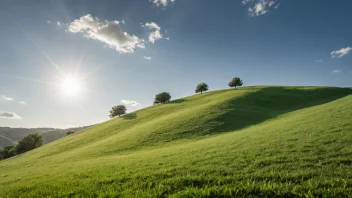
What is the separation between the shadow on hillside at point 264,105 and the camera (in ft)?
146

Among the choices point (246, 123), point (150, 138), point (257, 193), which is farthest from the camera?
point (246, 123)

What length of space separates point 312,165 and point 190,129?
106 ft

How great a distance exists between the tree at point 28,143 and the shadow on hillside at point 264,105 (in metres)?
107

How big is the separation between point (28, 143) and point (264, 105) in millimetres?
118123

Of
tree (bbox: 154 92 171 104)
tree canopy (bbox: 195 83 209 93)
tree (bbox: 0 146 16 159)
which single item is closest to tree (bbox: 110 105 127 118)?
tree (bbox: 154 92 171 104)

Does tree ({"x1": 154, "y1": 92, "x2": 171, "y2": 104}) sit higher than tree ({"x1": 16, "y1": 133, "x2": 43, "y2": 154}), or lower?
higher

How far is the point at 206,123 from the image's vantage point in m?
44.7

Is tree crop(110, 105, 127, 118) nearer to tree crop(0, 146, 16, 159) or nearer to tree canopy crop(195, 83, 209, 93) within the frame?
tree canopy crop(195, 83, 209, 93)

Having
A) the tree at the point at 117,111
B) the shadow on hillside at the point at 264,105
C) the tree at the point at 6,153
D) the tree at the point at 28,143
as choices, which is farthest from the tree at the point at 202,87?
the tree at the point at 6,153

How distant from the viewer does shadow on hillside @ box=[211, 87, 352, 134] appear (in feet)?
146

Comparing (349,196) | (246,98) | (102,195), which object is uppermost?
(246,98)

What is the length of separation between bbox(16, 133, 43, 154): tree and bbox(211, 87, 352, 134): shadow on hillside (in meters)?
107

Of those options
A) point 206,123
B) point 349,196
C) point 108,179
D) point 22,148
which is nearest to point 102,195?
point 108,179

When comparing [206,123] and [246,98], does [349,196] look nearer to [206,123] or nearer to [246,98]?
[206,123]
